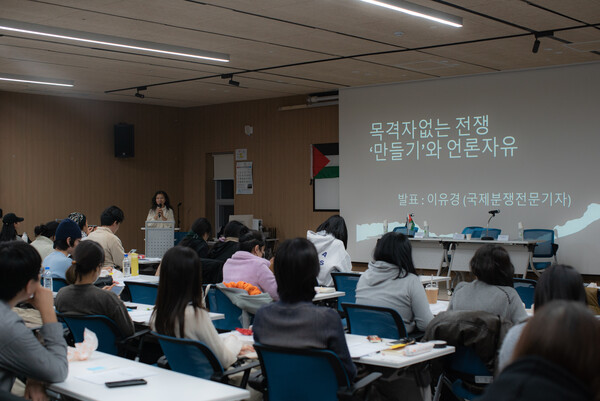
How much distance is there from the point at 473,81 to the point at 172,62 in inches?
182

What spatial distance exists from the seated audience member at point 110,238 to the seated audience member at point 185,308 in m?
4.03

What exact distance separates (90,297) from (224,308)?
1.35m

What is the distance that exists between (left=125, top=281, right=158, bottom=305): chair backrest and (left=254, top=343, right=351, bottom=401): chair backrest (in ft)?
7.74

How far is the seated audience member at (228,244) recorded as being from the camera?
6109mm

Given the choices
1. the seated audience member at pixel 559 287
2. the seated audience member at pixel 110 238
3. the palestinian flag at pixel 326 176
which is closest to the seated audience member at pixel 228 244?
the seated audience member at pixel 110 238

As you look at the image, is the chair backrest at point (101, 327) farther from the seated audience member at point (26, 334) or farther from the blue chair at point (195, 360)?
the seated audience member at point (26, 334)

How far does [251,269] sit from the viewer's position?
5.07 metres

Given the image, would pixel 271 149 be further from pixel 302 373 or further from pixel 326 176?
pixel 302 373

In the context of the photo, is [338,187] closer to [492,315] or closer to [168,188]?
[168,188]

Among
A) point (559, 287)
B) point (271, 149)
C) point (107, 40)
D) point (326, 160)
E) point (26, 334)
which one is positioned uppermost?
point (107, 40)

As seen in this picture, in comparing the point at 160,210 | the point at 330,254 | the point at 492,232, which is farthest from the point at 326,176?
the point at 330,254

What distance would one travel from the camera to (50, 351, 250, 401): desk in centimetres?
250

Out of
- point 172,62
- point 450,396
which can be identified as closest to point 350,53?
point 172,62

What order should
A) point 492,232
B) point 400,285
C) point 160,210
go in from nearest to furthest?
point 400,285 < point 492,232 < point 160,210
